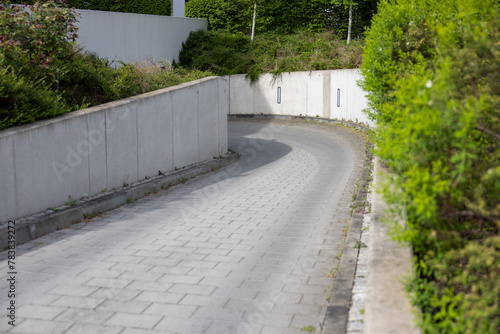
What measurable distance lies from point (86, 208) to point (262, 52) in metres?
20.3

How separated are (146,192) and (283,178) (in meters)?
3.44

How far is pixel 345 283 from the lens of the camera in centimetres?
573

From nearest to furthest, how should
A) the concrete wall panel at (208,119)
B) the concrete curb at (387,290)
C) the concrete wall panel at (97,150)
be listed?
the concrete curb at (387,290)
the concrete wall panel at (97,150)
the concrete wall panel at (208,119)

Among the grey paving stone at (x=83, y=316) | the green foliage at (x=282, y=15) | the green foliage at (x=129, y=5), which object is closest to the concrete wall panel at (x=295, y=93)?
the green foliage at (x=282, y=15)

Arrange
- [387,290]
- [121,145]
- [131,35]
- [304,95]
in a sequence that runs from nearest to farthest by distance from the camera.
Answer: [387,290]
[121,145]
[131,35]
[304,95]

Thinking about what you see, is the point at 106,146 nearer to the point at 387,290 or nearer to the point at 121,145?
the point at 121,145

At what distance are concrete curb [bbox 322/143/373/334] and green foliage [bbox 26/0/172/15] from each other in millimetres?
22933

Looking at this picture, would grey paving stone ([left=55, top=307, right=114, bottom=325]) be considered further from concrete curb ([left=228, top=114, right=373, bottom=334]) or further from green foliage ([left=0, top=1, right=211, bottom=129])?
green foliage ([left=0, top=1, right=211, bottom=129])

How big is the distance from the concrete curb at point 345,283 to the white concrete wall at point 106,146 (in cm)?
471

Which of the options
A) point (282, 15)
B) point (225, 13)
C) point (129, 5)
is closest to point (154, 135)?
point (129, 5)

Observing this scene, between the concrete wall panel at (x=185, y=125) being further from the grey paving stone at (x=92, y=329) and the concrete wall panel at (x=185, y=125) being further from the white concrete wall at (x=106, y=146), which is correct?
the grey paving stone at (x=92, y=329)

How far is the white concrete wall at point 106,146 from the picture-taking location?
7969 millimetres

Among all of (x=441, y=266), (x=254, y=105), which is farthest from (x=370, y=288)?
(x=254, y=105)

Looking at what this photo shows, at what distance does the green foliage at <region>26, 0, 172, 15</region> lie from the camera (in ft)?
90.2
